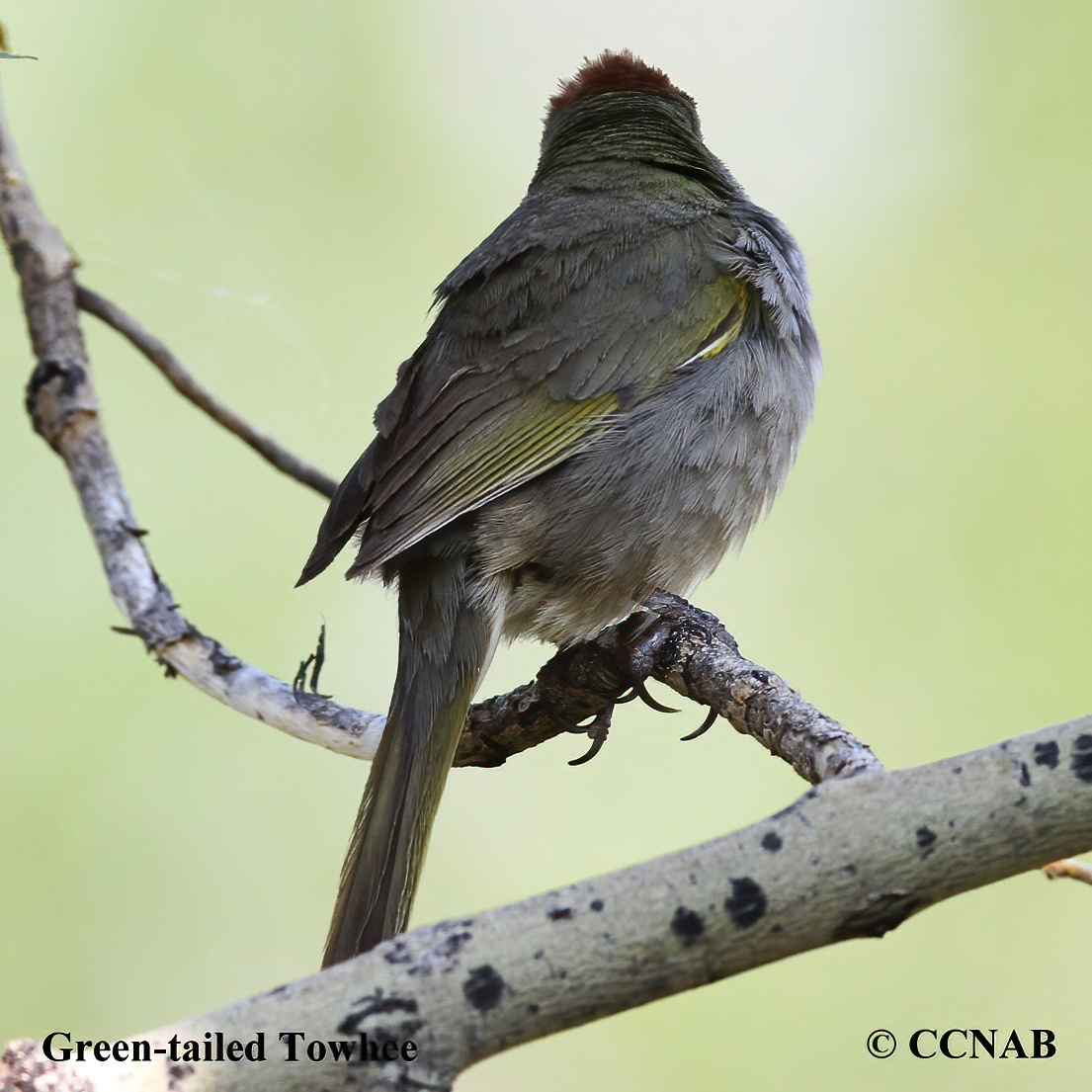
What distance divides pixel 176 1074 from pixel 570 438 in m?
1.82

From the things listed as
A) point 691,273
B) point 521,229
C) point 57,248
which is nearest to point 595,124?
point 521,229

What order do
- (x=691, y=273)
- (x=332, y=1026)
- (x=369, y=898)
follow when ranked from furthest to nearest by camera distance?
(x=691, y=273) < (x=369, y=898) < (x=332, y=1026)

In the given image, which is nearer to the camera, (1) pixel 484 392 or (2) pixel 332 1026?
(2) pixel 332 1026

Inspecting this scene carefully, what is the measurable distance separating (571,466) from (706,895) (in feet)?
5.40

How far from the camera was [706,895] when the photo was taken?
4.42 ft

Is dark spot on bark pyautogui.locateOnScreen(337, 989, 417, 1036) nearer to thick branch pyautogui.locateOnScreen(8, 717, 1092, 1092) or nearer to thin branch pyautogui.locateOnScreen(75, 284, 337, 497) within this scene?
thick branch pyautogui.locateOnScreen(8, 717, 1092, 1092)

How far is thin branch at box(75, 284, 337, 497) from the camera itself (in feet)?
12.2

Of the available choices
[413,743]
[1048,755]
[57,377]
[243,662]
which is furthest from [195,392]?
[1048,755]

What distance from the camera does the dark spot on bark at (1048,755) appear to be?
4.59 feet

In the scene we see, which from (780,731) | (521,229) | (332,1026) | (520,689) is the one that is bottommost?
(332,1026)

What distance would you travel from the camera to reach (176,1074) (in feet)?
4.30

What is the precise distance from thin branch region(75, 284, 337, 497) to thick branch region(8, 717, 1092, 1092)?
8.13 feet

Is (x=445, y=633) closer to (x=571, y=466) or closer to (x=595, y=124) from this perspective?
(x=571, y=466)

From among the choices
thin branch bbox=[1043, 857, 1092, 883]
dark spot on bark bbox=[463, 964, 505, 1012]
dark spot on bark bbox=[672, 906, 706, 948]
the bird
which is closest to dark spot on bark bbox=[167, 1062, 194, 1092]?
dark spot on bark bbox=[463, 964, 505, 1012]
